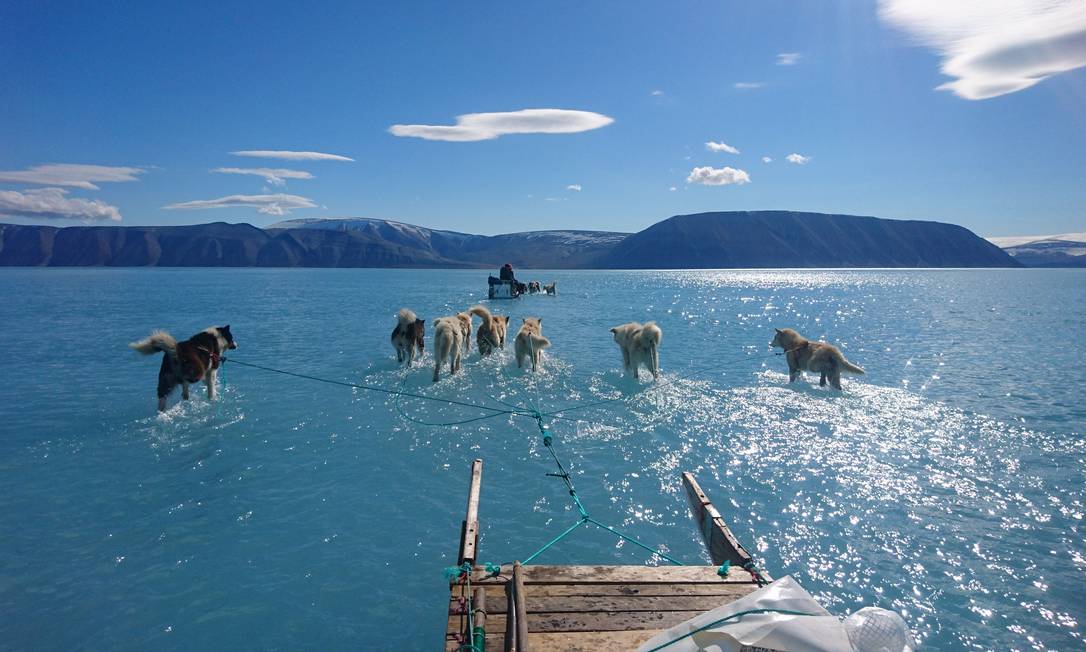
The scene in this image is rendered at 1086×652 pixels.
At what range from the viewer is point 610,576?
213 inches

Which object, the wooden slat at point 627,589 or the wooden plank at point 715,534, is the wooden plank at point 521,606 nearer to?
the wooden slat at point 627,589

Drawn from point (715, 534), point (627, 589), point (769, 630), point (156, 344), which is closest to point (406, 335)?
point (156, 344)

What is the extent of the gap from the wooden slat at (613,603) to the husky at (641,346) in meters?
10.6

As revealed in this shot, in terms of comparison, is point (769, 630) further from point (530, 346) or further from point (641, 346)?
point (530, 346)

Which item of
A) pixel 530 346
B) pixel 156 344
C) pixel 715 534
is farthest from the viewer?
pixel 530 346

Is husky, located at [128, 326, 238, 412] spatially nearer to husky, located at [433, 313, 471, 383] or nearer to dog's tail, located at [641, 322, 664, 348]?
husky, located at [433, 313, 471, 383]

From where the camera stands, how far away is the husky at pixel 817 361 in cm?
Answer: 1538

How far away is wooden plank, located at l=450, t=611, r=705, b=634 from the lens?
183 inches

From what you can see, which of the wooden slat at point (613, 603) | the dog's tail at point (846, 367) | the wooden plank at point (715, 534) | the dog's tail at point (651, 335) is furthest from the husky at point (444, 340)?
the wooden slat at point (613, 603)

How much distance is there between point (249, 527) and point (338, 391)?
7804 millimetres

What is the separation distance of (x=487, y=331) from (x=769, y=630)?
1623 centimetres

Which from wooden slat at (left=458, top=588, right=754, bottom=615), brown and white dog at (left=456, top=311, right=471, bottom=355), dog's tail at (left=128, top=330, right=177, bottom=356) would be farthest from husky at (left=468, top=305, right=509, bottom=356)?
wooden slat at (left=458, top=588, right=754, bottom=615)

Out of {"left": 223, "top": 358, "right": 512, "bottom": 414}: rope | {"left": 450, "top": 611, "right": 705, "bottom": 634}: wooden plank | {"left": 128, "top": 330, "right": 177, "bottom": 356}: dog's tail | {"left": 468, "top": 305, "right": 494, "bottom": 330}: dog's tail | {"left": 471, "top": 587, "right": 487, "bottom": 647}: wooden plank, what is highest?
{"left": 468, "top": 305, "right": 494, "bottom": 330}: dog's tail

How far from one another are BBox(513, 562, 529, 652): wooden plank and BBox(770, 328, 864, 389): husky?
1326cm
